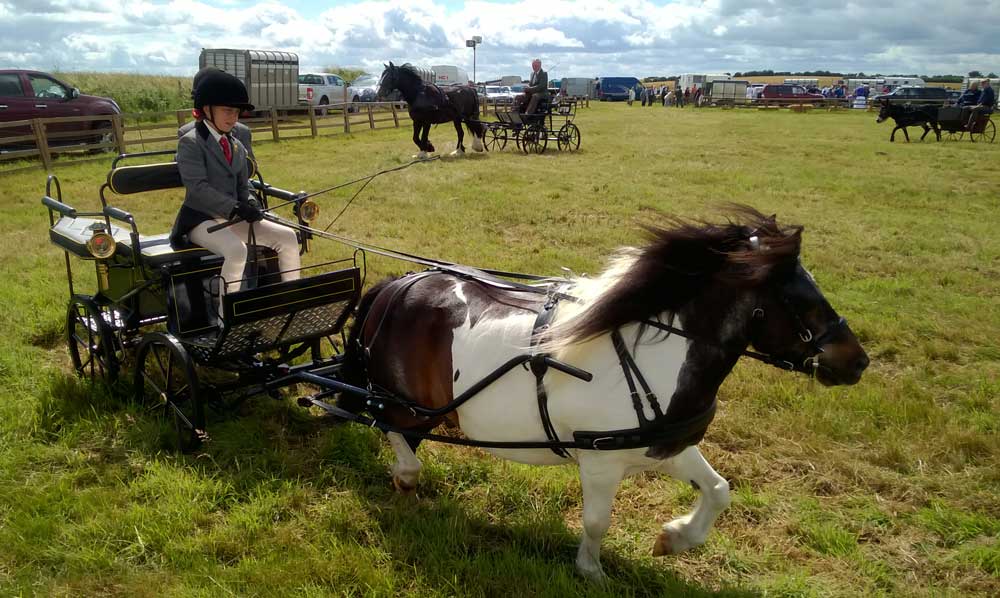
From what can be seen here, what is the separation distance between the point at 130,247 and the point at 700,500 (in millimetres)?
3890

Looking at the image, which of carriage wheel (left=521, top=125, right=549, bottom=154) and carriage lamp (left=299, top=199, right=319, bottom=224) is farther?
carriage wheel (left=521, top=125, right=549, bottom=154)

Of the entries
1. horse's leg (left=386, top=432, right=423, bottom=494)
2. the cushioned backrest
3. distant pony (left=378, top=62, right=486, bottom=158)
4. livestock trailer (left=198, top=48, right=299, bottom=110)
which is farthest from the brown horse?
livestock trailer (left=198, top=48, right=299, bottom=110)

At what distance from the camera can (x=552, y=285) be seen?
10.2 ft

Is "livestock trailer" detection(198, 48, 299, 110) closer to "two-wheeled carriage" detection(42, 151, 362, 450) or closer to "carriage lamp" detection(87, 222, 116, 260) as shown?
"two-wheeled carriage" detection(42, 151, 362, 450)

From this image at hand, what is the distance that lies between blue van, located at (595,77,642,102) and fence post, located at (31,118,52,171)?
51.3 m

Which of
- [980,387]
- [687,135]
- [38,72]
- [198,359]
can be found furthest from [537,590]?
[687,135]

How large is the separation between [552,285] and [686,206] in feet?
27.4

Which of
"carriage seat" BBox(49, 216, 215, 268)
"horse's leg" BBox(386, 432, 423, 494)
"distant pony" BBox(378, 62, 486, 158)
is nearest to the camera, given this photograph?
A: "horse's leg" BBox(386, 432, 423, 494)

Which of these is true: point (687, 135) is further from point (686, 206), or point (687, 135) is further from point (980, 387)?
point (980, 387)

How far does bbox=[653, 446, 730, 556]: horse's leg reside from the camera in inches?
113

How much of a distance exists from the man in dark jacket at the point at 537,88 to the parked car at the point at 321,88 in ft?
49.6

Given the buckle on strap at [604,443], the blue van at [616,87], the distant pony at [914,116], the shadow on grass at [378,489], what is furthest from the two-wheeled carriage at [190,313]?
the blue van at [616,87]

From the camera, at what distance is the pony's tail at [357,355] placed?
11.4 ft

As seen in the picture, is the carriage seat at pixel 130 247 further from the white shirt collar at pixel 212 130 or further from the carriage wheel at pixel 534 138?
the carriage wheel at pixel 534 138
